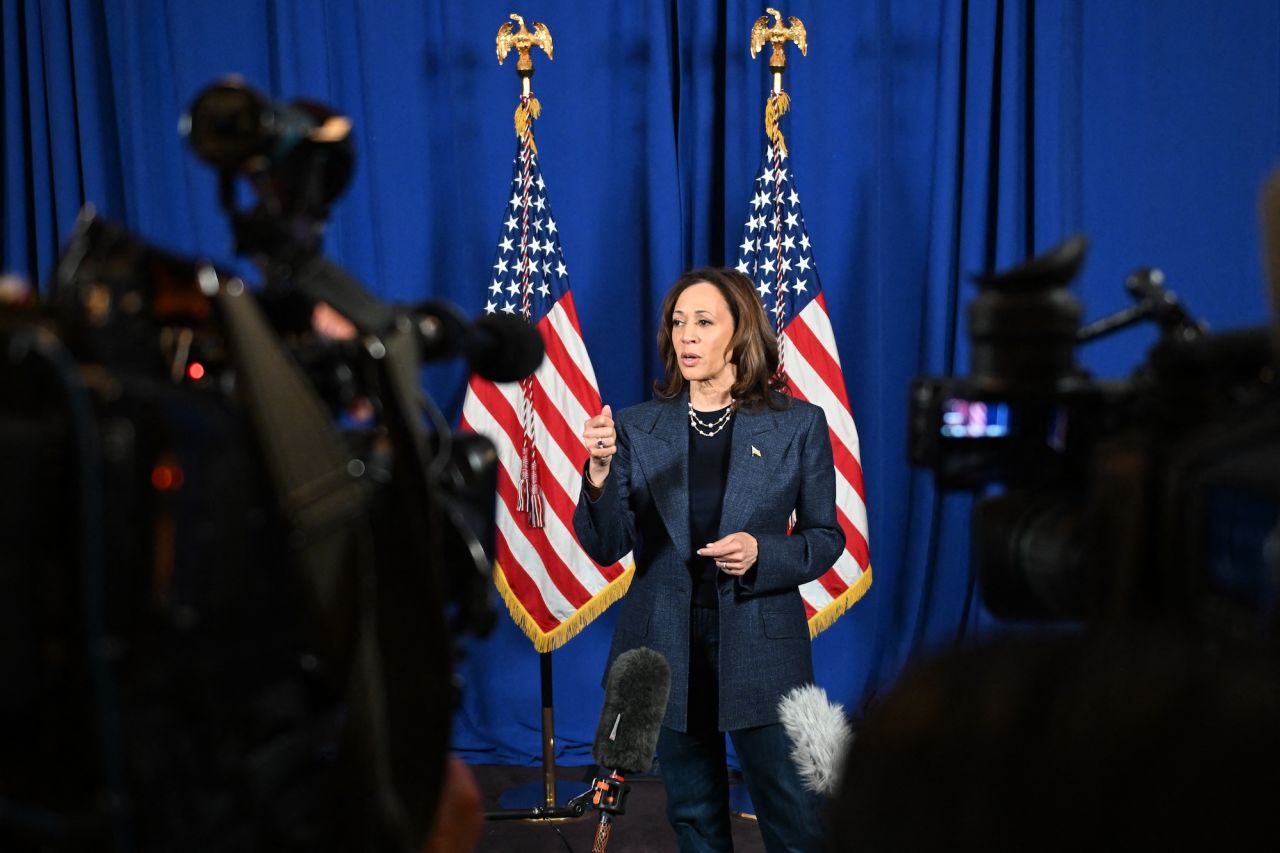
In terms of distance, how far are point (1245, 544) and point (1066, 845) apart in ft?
1.03

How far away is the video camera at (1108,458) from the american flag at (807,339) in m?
2.31

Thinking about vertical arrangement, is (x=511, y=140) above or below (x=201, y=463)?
above

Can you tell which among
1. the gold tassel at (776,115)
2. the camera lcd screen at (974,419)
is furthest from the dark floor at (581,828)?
the camera lcd screen at (974,419)

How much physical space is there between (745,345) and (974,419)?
1.60 m

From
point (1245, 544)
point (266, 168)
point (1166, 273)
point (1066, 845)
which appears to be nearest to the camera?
point (1066, 845)

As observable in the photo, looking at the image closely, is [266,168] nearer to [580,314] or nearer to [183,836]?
[183,836]

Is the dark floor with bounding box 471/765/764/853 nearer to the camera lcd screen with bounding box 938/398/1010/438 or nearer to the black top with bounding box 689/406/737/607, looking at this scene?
the black top with bounding box 689/406/737/607

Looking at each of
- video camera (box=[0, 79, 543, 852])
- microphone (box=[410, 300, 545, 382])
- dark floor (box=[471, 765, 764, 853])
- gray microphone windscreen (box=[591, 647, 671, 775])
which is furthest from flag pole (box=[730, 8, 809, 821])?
video camera (box=[0, 79, 543, 852])

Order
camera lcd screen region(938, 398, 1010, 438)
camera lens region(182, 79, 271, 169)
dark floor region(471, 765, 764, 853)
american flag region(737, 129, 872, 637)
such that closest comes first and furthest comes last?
camera lens region(182, 79, 271, 169)
camera lcd screen region(938, 398, 1010, 438)
dark floor region(471, 765, 764, 853)
american flag region(737, 129, 872, 637)

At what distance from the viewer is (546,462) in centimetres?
334

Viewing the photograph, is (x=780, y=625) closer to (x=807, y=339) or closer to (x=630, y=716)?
(x=630, y=716)

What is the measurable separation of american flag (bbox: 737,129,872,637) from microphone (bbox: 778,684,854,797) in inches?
44.2

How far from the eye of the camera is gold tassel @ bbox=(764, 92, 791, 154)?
3.31 m

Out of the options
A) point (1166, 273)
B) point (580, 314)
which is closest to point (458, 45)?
point (580, 314)
